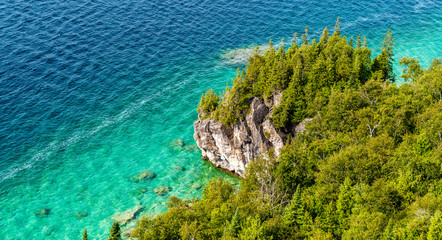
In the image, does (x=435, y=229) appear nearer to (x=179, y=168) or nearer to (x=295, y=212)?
(x=295, y=212)

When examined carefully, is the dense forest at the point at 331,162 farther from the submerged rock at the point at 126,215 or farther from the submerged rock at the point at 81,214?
the submerged rock at the point at 81,214

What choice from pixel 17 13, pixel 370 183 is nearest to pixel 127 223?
pixel 370 183

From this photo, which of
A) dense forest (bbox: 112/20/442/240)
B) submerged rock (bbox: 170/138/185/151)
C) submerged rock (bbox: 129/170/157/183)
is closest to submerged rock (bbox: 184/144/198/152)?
submerged rock (bbox: 170/138/185/151)

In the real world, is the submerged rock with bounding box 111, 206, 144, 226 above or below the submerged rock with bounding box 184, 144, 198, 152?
below

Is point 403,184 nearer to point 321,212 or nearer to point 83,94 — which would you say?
point 321,212

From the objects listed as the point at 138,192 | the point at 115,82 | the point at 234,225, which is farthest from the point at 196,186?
the point at 115,82

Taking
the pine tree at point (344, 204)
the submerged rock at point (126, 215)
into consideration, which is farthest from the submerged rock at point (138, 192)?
the pine tree at point (344, 204)

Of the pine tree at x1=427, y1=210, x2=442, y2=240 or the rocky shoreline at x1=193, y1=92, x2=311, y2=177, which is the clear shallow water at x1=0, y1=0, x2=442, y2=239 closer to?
the rocky shoreline at x1=193, y1=92, x2=311, y2=177
